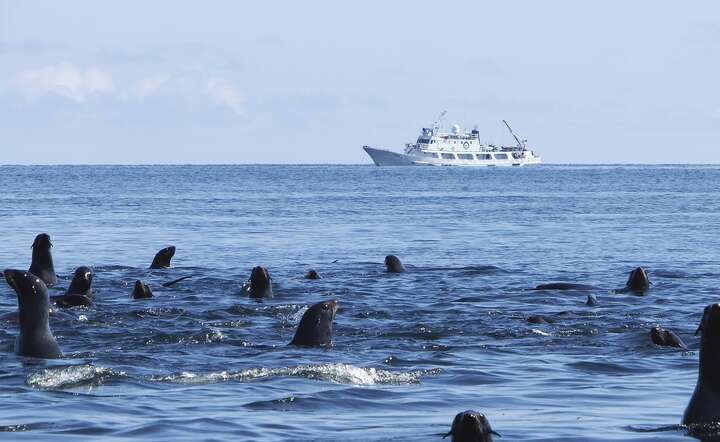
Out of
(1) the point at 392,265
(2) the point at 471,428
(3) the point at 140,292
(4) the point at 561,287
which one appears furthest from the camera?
(1) the point at 392,265

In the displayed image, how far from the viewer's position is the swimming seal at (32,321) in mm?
16562

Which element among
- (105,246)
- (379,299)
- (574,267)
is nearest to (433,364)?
(379,299)

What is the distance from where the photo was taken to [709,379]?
41.9 feet

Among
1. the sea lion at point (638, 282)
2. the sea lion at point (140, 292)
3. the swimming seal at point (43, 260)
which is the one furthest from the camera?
the sea lion at point (638, 282)

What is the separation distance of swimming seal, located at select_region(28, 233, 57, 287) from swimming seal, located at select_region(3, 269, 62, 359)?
28.7ft

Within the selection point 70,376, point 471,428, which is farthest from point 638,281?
point 471,428

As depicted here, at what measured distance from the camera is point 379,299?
25250 mm

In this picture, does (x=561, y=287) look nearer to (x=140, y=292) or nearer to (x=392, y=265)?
(x=392, y=265)

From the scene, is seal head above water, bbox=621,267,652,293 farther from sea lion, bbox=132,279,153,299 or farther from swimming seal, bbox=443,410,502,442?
swimming seal, bbox=443,410,502,442

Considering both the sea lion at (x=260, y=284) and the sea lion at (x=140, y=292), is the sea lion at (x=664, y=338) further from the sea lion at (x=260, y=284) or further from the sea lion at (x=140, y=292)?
the sea lion at (x=140, y=292)

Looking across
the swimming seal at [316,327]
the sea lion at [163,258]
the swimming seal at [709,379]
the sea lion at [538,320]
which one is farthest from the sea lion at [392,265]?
the swimming seal at [709,379]

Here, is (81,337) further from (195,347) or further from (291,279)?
(291,279)

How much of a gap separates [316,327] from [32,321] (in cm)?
353

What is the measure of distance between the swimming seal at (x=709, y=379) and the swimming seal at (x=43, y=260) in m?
15.0
